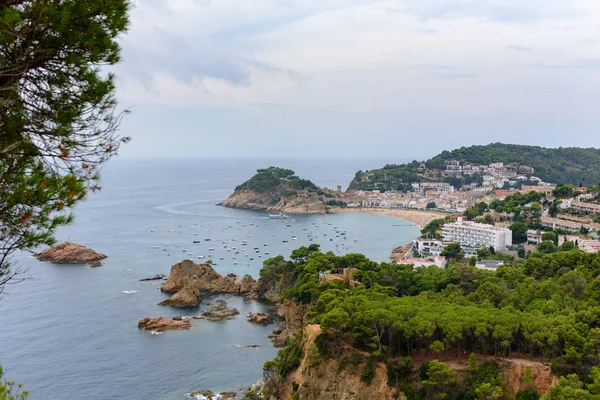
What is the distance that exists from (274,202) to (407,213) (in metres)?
19.2

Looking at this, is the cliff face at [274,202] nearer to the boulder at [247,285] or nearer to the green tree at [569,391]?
the boulder at [247,285]

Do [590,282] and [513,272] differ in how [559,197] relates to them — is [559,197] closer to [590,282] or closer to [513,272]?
[513,272]

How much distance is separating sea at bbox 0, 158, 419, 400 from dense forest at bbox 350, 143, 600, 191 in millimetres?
27798

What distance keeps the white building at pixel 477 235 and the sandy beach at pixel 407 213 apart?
18195 millimetres

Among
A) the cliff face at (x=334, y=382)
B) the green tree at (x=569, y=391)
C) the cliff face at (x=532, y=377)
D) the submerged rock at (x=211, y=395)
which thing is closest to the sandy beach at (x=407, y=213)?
the submerged rock at (x=211, y=395)

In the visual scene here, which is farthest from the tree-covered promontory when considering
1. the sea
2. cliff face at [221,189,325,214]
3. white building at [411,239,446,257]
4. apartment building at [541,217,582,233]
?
apartment building at [541,217,582,233]

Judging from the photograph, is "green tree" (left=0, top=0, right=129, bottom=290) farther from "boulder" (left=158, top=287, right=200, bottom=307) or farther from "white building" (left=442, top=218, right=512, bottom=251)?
"white building" (left=442, top=218, right=512, bottom=251)

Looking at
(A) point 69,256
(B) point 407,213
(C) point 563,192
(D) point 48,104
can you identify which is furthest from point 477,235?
(D) point 48,104

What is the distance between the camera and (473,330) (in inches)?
582

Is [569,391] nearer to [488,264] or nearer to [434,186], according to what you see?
[488,264]

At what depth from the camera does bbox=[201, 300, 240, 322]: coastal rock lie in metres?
28.5

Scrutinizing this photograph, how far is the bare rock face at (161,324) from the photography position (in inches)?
1046

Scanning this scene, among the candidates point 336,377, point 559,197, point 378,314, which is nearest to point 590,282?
point 378,314

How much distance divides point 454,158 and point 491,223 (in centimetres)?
5827
